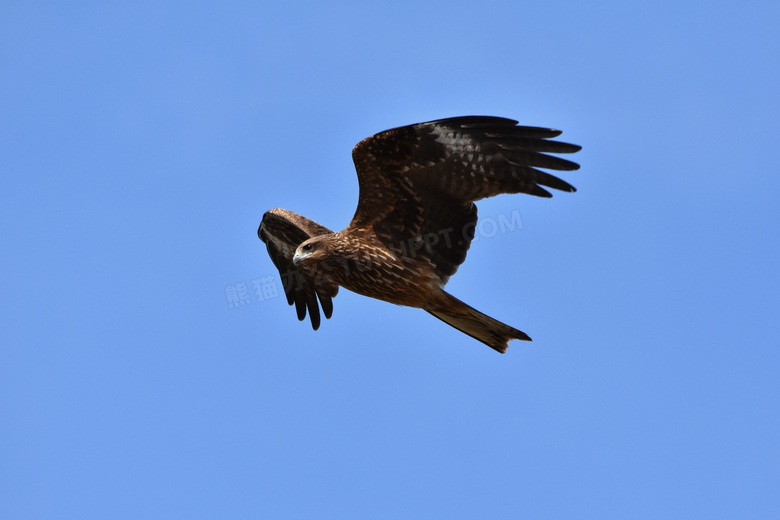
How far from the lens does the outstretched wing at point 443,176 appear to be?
8.37 m

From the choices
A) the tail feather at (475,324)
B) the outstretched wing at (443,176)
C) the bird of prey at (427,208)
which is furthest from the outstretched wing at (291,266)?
the tail feather at (475,324)

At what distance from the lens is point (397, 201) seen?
30.1ft

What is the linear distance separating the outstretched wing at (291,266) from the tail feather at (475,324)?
210 centimetres

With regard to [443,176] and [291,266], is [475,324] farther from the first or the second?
[291,266]

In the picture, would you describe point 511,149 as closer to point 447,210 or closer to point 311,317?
point 447,210

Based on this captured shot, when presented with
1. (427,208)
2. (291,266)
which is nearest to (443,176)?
(427,208)

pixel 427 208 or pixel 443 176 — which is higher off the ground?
pixel 443 176

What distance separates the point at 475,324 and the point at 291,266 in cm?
321

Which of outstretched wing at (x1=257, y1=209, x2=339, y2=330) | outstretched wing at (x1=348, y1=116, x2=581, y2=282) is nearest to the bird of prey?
outstretched wing at (x1=348, y1=116, x2=581, y2=282)

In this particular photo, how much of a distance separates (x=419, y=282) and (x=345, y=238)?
909 mm

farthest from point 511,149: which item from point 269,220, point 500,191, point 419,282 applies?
point 269,220

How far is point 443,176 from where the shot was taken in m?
8.86

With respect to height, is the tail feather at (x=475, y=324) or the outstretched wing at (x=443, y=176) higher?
the outstretched wing at (x=443, y=176)

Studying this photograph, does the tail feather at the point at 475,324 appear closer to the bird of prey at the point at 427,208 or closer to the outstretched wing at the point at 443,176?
the bird of prey at the point at 427,208
